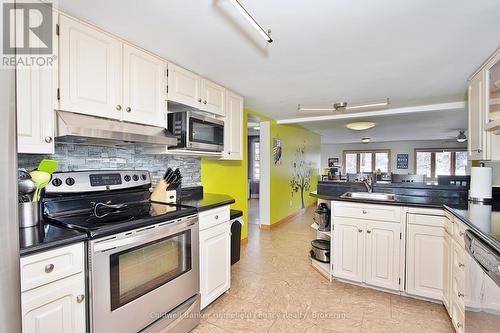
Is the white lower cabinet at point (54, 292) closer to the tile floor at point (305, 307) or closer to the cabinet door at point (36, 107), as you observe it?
the cabinet door at point (36, 107)

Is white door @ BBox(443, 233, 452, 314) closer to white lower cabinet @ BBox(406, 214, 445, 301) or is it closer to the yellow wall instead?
white lower cabinet @ BBox(406, 214, 445, 301)

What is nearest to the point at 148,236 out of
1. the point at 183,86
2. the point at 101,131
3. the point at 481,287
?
the point at 101,131

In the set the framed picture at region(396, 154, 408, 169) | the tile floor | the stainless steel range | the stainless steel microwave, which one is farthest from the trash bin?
the framed picture at region(396, 154, 408, 169)

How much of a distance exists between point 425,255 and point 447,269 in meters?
0.20

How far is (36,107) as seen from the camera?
1.37 meters

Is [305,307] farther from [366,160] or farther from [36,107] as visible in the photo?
[366,160]

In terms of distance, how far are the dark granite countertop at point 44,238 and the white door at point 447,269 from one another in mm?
2558

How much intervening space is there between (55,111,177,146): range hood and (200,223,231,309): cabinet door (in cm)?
88

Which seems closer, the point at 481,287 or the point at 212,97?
the point at 481,287

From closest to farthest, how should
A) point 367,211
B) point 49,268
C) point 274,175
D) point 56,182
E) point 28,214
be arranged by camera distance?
1. point 49,268
2. point 28,214
3. point 56,182
4. point 367,211
5. point 274,175

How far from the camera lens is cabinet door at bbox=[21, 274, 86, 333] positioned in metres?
1.07

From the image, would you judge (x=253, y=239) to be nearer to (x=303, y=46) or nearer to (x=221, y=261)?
(x=221, y=261)

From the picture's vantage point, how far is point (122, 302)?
56.0 inches

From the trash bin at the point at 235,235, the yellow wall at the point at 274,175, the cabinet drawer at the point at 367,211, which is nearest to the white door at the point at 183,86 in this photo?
the yellow wall at the point at 274,175
